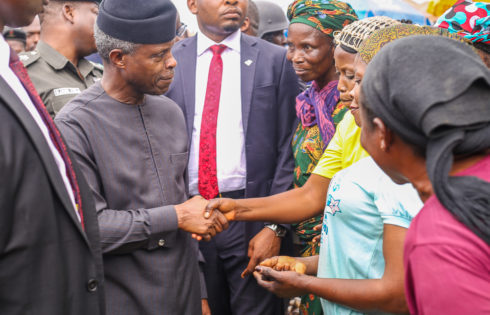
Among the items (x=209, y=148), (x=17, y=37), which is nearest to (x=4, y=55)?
(x=209, y=148)

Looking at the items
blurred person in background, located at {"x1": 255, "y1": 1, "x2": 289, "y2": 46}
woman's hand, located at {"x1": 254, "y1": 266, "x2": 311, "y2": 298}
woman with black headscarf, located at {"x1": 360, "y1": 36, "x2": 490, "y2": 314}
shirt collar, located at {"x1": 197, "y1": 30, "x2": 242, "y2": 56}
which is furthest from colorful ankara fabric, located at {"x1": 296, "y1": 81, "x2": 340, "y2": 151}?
blurred person in background, located at {"x1": 255, "y1": 1, "x2": 289, "y2": 46}

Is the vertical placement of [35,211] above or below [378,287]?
above

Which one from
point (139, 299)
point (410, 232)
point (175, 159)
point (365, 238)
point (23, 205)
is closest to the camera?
point (410, 232)

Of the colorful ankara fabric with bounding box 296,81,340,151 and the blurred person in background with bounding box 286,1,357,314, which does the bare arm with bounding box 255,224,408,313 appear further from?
the colorful ankara fabric with bounding box 296,81,340,151

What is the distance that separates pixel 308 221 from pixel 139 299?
126 cm

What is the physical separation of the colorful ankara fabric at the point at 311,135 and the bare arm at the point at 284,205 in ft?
1.08

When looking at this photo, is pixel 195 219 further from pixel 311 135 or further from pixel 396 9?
pixel 396 9

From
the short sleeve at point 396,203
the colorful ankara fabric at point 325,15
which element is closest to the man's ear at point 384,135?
the short sleeve at point 396,203

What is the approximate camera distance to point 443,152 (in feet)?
3.67

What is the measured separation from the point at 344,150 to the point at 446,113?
4.42ft

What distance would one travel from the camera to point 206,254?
3.51 meters

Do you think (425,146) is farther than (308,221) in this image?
No

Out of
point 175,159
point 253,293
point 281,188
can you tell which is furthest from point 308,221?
point 175,159

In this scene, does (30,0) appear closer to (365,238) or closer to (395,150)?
(395,150)
